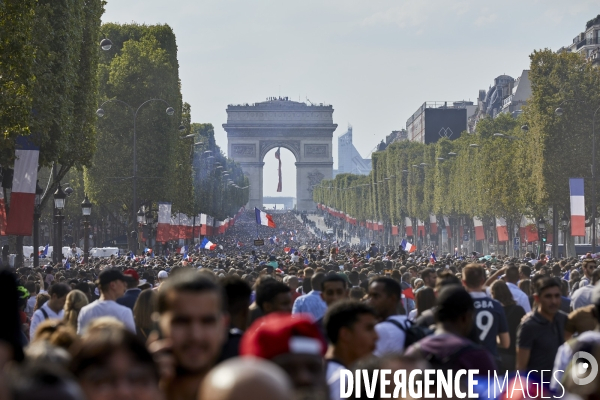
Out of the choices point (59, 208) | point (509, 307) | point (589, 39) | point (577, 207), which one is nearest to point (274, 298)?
point (509, 307)

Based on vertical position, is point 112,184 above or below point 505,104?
below

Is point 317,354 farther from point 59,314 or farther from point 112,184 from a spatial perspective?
point 112,184

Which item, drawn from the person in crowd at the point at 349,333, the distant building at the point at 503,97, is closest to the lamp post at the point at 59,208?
the person in crowd at the point at 349,333

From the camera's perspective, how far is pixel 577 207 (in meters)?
41.4

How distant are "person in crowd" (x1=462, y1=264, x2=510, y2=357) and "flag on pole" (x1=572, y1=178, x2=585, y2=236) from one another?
3018 centimetres

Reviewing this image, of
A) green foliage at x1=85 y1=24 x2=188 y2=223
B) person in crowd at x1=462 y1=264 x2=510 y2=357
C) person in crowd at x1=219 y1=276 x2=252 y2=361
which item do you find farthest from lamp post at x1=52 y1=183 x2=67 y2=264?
person in crowd at x1=219 y1=276 x2=252 y2=361

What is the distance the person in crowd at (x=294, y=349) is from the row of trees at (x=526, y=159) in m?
47.7

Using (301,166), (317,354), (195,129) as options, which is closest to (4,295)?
(317,354)

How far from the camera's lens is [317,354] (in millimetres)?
4375

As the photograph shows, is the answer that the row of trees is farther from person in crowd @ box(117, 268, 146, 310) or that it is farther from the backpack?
the backpack

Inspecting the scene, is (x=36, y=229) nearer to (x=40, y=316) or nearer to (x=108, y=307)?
(x=40, y=316)

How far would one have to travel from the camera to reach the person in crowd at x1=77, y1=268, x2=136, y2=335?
396 inches

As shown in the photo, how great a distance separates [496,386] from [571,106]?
4748 centimetres

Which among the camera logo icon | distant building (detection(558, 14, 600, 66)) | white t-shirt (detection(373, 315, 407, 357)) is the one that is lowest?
white t-shirt (detection(373, 315, 407, 357))
